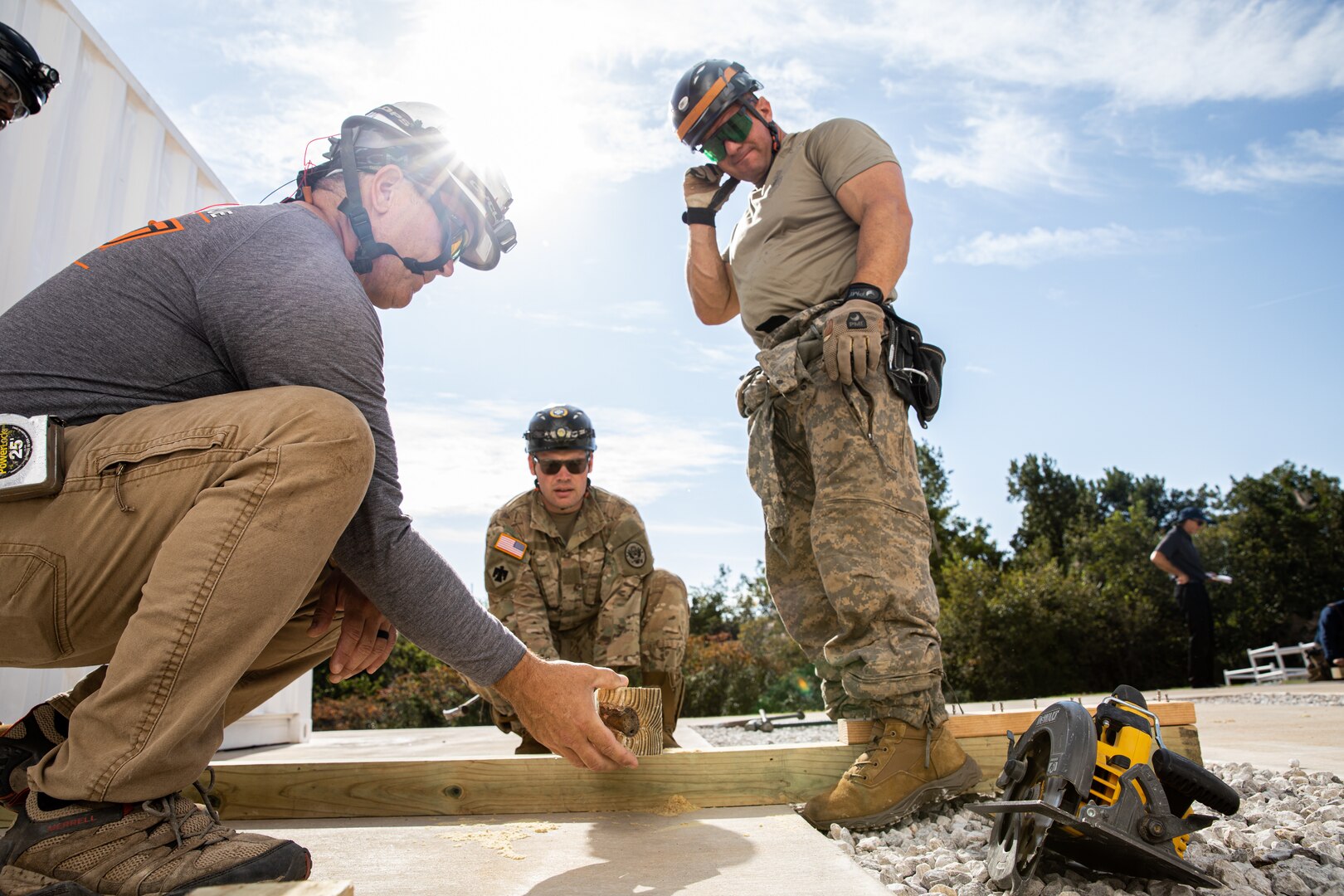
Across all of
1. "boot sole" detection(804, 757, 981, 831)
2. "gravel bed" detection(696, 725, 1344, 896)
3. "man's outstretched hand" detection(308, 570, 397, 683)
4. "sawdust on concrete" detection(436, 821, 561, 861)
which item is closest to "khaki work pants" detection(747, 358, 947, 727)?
"boot sole" detection(804, 757, 981, 831)

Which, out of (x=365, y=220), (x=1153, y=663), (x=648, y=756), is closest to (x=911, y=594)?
(x=648, y=756)

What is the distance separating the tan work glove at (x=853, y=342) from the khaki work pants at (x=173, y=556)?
1580 millimetres

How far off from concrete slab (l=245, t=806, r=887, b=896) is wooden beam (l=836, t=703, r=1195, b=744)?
36 cm

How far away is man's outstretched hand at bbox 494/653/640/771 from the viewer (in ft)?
5.58

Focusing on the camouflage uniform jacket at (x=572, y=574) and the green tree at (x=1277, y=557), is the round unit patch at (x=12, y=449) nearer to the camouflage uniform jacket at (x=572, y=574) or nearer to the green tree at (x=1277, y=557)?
the camouflage uniform jacket at (x=572, y=574)

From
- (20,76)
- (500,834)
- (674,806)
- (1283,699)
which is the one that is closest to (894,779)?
(674,806)

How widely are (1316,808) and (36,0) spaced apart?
15.5 ft

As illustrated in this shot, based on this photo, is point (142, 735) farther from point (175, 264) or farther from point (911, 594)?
point (911, 594)

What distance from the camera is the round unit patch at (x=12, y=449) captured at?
1380mm

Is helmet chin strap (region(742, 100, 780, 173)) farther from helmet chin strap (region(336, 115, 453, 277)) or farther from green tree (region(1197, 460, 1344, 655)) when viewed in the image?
green tree (region(1197, 460, 1344, 655))

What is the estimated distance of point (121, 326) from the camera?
5.17 feet

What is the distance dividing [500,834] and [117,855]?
962mm

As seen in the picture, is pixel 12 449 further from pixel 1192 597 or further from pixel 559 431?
pixel 1192 597

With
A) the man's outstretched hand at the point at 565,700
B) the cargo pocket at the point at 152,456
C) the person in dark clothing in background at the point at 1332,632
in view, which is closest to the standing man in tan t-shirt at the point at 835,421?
the man's outstretched hand at the point at 565,700
